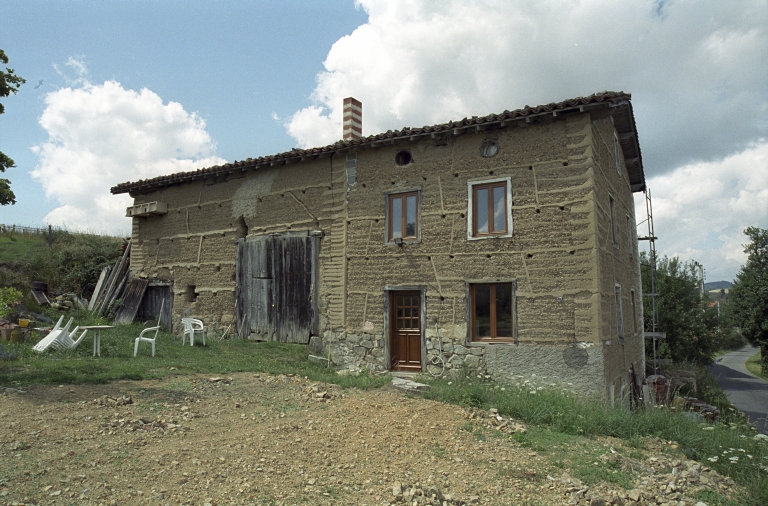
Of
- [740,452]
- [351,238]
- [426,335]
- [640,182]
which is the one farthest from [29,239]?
[740,452]

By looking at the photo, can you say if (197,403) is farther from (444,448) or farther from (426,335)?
(426,335)

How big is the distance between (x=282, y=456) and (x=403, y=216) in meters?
7.06

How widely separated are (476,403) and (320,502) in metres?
4.39

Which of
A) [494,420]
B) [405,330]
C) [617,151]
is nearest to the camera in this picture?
[494,420]

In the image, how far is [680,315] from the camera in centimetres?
2664

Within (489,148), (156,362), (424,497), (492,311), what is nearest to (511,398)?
(492,311)

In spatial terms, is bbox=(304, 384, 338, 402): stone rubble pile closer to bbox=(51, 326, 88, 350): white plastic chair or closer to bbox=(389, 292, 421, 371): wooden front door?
bbox=(389, 292, 421, 371): wooden front door

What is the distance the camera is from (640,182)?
16.6 meters

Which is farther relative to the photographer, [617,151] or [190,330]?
[617,151]

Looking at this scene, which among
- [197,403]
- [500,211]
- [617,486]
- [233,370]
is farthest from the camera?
[500,211]

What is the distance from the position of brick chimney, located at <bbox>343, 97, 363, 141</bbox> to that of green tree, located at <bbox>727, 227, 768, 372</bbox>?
25564 millimetres

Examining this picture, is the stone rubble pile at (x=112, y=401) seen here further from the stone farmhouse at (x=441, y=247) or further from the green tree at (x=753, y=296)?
the green tree at (x=753, y=296)

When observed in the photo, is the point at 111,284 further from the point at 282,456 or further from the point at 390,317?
the point at 282,456

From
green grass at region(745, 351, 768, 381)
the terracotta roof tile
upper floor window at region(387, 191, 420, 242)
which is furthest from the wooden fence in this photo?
green grass at region(745, 351, 768, 381)
